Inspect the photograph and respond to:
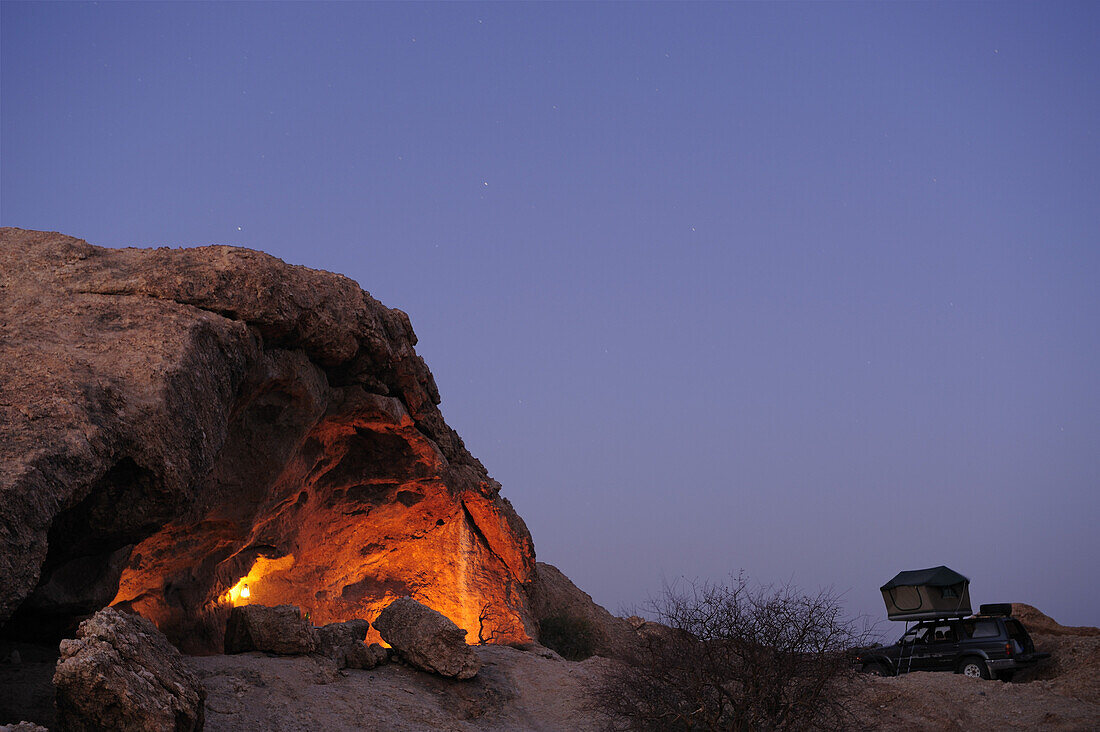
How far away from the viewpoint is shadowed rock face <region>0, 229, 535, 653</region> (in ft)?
33.7

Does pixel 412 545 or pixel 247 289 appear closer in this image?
pixel 247 289

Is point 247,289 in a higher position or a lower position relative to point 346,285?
lower

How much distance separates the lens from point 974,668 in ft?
59.4

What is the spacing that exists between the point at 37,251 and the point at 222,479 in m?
5.17

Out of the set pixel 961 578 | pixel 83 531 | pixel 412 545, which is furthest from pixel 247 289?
pixel 961 578

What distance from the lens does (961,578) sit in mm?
19719

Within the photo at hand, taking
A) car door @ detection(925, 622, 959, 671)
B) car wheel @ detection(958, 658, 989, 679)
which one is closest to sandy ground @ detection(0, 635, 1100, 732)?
car wheel @ detection(958, 658, 989, 679)

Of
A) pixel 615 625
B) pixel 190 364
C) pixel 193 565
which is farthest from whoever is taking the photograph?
pixel 615 625

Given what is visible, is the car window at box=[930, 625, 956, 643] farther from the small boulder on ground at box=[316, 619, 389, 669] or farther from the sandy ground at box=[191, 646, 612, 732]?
the small boulder on ground at box=[316, 619, 389, 669]

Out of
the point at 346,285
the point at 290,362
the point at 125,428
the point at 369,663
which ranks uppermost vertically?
the point at 346,285

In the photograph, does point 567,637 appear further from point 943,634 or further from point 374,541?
point 943,634

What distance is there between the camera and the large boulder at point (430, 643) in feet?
53.7

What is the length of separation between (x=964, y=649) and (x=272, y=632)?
14626 mm

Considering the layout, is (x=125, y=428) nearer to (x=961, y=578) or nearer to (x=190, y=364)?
(x=190, y=364)
